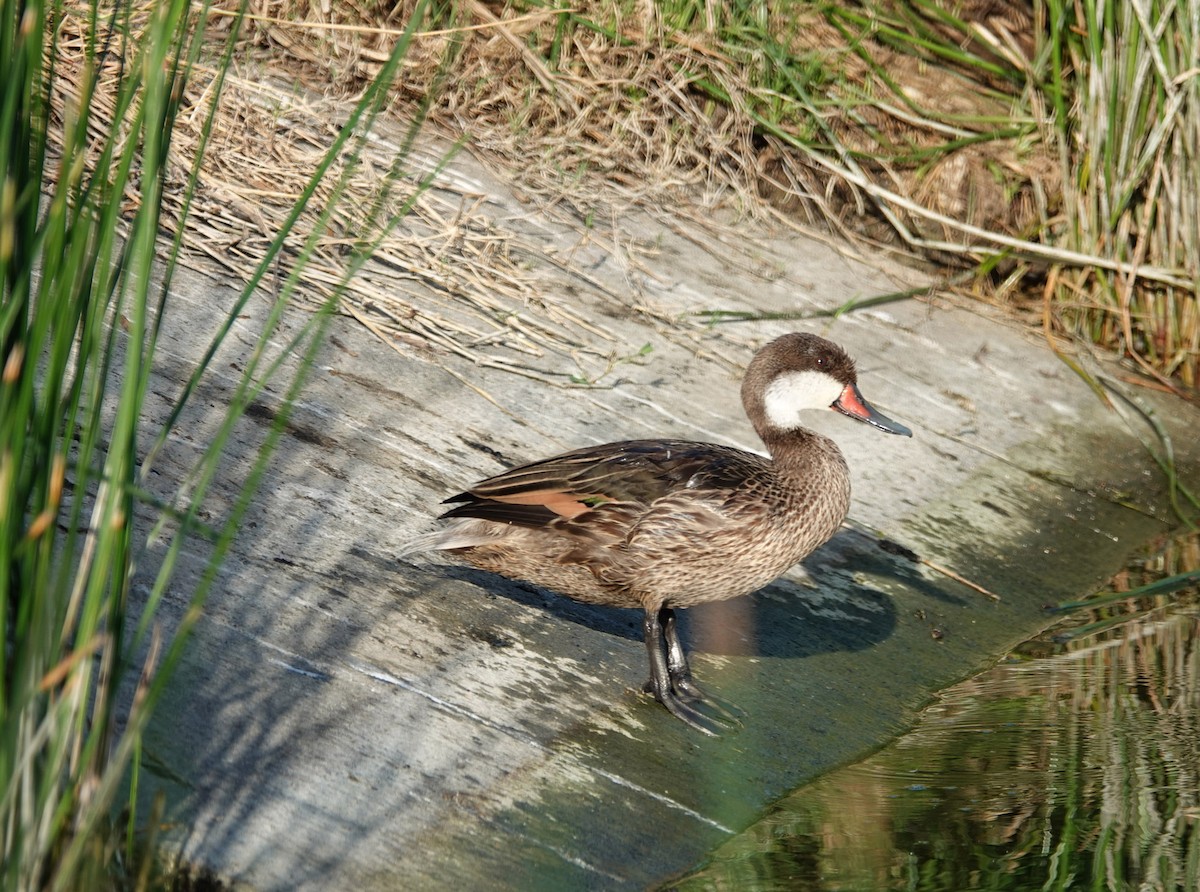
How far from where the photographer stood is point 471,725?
11.3 feet

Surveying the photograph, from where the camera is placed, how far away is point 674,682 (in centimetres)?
411

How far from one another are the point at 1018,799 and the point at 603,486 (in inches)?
55.2

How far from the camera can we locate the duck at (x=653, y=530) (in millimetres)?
4008

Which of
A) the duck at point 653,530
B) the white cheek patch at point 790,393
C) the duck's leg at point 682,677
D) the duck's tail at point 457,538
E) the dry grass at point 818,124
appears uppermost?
the dry grass at point 818,124

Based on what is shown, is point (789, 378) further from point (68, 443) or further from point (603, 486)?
point (68, 443)

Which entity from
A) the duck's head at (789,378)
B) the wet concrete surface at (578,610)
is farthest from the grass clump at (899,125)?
the duck's head at (789,378)

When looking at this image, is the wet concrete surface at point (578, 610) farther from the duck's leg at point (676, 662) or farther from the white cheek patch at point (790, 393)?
the white cheek patch at point (790, 393)

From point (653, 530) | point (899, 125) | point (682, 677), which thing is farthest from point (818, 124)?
point (682, 677)

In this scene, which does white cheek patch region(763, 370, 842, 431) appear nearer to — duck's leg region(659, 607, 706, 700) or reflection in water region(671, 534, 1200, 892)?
duck's leg region(659, 607, 706, 700)

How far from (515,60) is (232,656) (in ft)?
16.0

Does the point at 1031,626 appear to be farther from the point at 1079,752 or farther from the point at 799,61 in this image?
the point at 799,61

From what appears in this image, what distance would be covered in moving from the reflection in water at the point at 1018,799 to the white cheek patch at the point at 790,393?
1.00 m

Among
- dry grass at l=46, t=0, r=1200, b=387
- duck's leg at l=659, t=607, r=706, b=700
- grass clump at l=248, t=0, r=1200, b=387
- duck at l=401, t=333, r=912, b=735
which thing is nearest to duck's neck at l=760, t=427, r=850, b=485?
duck at l=401, t=333, r=912, b=735

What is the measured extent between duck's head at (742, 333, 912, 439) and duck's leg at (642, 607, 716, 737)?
2.66 ft
